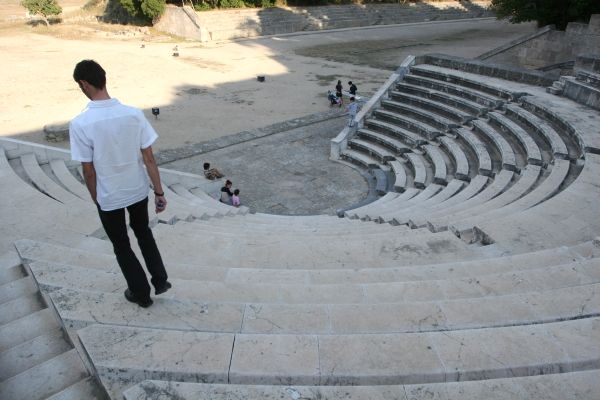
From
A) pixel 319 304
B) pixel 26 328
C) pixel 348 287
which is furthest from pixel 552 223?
pixel 26 328

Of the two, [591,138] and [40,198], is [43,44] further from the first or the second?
[591,138]

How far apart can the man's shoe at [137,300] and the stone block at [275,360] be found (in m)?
0.84

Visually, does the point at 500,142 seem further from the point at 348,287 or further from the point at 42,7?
the point at 42,7

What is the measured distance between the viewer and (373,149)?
1189 centimetres

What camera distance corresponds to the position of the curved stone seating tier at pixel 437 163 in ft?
31.1

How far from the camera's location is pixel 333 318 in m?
2.91

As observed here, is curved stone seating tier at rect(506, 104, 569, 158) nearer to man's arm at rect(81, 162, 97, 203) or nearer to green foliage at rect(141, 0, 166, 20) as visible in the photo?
man's arm at rect(81, 162, 97, 203)

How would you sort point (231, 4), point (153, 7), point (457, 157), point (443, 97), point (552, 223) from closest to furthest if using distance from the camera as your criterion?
1. point (552, 223)
2. point (457, 157)
3. point (443, 97)
4. point (153, 7)
5. point (231, 4)

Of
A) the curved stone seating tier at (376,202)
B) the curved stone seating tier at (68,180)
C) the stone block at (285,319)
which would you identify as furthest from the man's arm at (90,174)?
the curved stone seating tier at (376,202)

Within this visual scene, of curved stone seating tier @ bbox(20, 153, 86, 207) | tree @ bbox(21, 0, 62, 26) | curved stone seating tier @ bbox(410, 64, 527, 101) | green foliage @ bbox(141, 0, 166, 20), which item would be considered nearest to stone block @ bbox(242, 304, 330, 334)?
curved stone seating tier @ bbox(20, 153, 86, 207)

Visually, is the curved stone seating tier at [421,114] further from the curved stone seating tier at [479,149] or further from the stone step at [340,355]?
the stone step at [340,355]

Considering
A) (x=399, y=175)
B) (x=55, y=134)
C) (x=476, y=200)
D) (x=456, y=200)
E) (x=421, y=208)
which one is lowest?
(x=55, y=134)

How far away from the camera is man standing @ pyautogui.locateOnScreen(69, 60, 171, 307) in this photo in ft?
8.45

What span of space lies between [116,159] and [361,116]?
10839 mm
